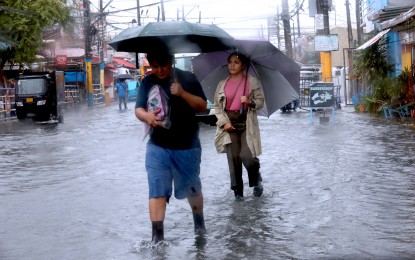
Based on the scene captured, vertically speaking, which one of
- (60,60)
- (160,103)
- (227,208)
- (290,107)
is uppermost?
(60,60)

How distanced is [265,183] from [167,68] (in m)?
4.20

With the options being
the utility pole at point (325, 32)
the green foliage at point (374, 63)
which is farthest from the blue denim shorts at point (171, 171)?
the utility pole at point (325, 32)

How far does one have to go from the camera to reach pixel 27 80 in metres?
31.9

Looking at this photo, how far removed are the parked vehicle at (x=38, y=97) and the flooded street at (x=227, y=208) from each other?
1569 centimetres

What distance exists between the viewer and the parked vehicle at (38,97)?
31.1m

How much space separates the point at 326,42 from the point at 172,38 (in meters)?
24.4

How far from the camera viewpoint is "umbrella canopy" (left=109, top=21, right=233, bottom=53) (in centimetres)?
637

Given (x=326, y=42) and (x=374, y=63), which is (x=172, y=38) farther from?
(x=326, y=42)

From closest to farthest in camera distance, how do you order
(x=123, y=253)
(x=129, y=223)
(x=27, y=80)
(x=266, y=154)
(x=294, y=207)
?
1. (x=123, y=253)
2. (x=129, y=223)
3. (x=294, y=207)
4. (x=266, y=154)
5. (x=27, y=80)

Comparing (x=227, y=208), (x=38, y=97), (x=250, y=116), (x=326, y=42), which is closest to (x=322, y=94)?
(x=326, y=42)

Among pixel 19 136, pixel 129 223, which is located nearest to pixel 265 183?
pixel 129 223

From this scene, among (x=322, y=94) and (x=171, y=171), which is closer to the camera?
(x=171, y=171)

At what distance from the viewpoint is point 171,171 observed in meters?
6.59

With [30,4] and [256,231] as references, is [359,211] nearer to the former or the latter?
[256,231]
